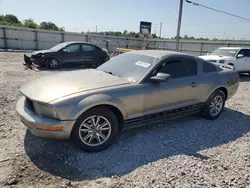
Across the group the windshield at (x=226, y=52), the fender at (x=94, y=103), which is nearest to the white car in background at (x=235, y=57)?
the windshield at (x=226, y=52)

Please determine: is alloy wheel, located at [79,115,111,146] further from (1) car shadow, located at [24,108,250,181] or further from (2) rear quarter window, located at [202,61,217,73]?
(2) rear quarter window, located at [202,61,217,73]

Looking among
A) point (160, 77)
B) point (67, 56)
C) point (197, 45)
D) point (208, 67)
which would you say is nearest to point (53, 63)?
point (67, 56)

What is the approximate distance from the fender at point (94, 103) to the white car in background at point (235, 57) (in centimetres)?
864

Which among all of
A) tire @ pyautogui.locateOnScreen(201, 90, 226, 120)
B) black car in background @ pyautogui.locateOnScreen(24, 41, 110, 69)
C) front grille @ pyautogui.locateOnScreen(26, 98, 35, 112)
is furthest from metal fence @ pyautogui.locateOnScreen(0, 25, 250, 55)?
front grille @ pyautogui.locateOnScreen(26, 98, 35, 112)

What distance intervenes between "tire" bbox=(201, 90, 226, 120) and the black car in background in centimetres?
789

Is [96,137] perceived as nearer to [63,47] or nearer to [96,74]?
[96,74]

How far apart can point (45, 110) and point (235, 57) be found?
416 inches

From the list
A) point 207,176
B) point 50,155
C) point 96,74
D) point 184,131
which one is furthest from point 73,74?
point 207,176

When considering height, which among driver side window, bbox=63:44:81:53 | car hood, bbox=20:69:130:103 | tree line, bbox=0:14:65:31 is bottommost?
car hood, bbox=20:69:130:103

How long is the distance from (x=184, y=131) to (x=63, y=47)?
8449 millimetres

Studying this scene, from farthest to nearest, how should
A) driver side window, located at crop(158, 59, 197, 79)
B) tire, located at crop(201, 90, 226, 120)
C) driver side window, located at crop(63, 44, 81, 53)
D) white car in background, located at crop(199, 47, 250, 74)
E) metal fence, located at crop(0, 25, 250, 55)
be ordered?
metal fence, located at crop(0, 25, 250, 55), driver side window, located at crop(63, 44, 81, 53), white car in background, located at crop(199, 47, 250, 74), tire, located at crop(201, 90, 226, 120), driver side window, located at crop(158, 59, 197, 79)

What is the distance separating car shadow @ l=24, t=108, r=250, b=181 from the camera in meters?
2.87

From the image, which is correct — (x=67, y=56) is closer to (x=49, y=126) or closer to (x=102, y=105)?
(x=102, y=105)

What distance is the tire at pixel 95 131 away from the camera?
10.1ft
